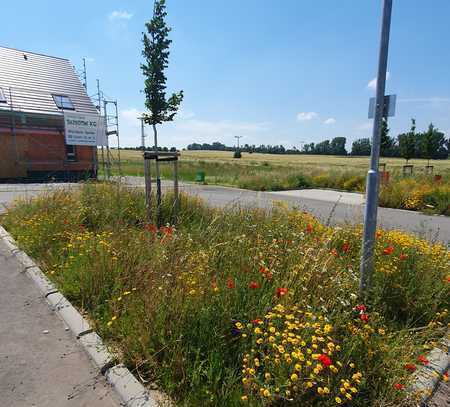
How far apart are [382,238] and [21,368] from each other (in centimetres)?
438

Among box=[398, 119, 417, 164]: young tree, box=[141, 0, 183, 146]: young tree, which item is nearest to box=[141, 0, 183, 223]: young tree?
box=[141, 0, 183, 146]: young tree

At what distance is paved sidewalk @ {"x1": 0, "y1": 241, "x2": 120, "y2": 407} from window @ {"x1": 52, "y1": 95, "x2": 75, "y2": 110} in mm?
20898

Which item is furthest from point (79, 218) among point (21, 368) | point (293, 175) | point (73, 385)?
point (293, 175)

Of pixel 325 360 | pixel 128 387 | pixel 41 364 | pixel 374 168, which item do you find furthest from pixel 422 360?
pixel 41 364

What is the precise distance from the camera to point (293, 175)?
20594 millimetres

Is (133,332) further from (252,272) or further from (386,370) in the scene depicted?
(386,370)

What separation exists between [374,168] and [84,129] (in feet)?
68.1

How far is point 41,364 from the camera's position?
2.54 metres

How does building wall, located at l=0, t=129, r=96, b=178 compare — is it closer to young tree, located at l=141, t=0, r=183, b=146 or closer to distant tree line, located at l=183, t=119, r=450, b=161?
young tree, located at l=141, t=0, r=183, b=146

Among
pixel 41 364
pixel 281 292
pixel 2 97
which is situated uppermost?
pixel 2 97

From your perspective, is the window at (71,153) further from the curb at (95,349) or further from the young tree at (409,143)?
the young tree at (409,143)

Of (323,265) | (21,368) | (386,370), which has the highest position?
(323,265)

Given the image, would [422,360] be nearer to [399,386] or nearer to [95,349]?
[399,386]

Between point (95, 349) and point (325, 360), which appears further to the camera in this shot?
point (95, 349)
